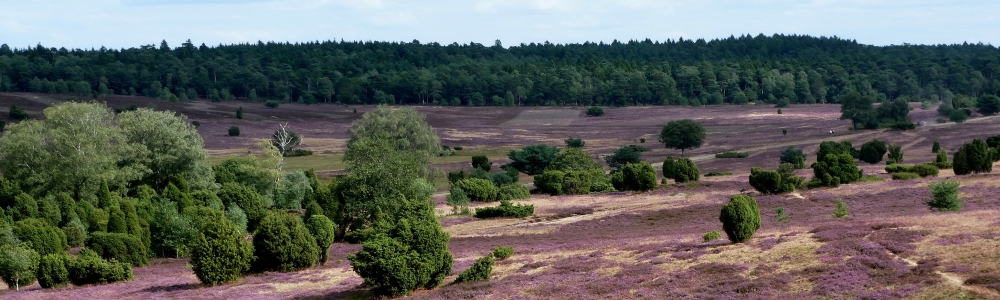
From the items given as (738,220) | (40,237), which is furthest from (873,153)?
(40,237)

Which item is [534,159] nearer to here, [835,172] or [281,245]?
[835,172]

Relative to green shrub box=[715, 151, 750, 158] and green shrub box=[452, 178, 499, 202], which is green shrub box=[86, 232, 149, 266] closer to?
green shrub box=[452, 178, 499, 202]

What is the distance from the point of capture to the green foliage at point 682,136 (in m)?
116

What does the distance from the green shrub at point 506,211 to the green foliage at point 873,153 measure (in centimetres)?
4471

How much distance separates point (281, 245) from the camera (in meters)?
37.0

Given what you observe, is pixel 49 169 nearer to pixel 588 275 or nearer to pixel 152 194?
pixel 152 194

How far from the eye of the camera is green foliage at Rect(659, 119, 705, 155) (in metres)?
116

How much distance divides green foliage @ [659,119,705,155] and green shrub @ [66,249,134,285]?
85.4m

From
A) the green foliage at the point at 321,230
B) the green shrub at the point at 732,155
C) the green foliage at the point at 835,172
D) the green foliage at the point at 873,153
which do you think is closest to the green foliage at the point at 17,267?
the green foliage at the point at 321,230

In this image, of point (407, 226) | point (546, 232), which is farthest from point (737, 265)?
point (546, 232)

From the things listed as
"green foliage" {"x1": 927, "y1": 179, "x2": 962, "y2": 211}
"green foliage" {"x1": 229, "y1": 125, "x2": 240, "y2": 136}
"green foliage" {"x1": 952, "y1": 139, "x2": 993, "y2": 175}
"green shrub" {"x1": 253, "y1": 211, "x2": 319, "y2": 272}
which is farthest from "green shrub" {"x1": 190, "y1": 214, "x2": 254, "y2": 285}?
"green foliage" {"x1": 229, "y1": 125, "x2": 240, "y2": 136}

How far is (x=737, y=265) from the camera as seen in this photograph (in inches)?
1121

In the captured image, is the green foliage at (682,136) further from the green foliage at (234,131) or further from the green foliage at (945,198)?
the green foliage at (945,198)

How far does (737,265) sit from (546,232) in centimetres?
2201
